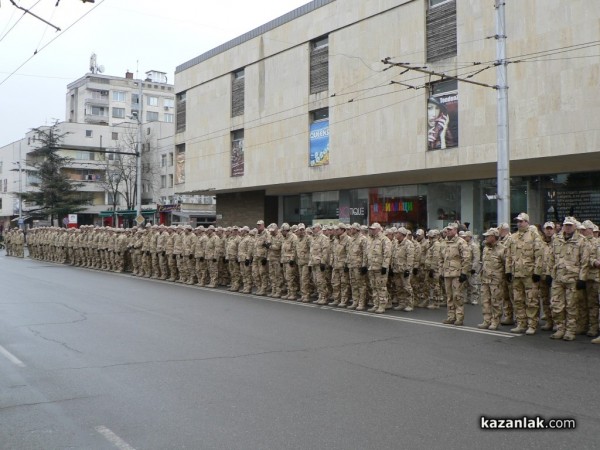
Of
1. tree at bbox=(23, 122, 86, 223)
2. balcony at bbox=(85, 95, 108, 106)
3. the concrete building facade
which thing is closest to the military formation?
the concrete building facade

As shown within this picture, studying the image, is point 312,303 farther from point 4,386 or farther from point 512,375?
point 4,386

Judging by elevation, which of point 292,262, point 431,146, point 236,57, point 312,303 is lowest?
point 312,303

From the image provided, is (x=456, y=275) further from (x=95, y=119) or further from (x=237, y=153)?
(x=95, y=119)

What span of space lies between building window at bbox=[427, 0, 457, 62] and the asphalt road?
13206 millimetres

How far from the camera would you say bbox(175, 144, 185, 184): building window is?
38.6 metres

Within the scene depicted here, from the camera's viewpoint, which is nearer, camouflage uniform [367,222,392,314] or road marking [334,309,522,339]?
road marking [334,309,522,339]

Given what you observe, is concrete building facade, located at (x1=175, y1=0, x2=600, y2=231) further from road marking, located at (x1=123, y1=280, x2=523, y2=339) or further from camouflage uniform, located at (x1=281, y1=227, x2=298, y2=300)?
road marking, located at (x1=123, y1=280, x2=523, y2=339)

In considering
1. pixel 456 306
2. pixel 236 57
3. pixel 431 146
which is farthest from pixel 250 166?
pixel 456 306

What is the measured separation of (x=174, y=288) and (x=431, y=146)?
1082 cm

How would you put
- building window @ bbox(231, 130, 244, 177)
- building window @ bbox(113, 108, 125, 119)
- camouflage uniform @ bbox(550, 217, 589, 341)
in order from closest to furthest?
camouflage uniform @ bbox(550, 217, 589, 341) < building window @ bbox(231, 130, 244, 177) < building window @ bbox(113, 108, 125, 119)

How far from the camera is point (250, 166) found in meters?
31.7

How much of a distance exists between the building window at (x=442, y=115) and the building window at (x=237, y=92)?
13593mm

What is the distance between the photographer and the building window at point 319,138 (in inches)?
1055

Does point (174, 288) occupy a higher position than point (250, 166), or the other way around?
point (250, 166)
